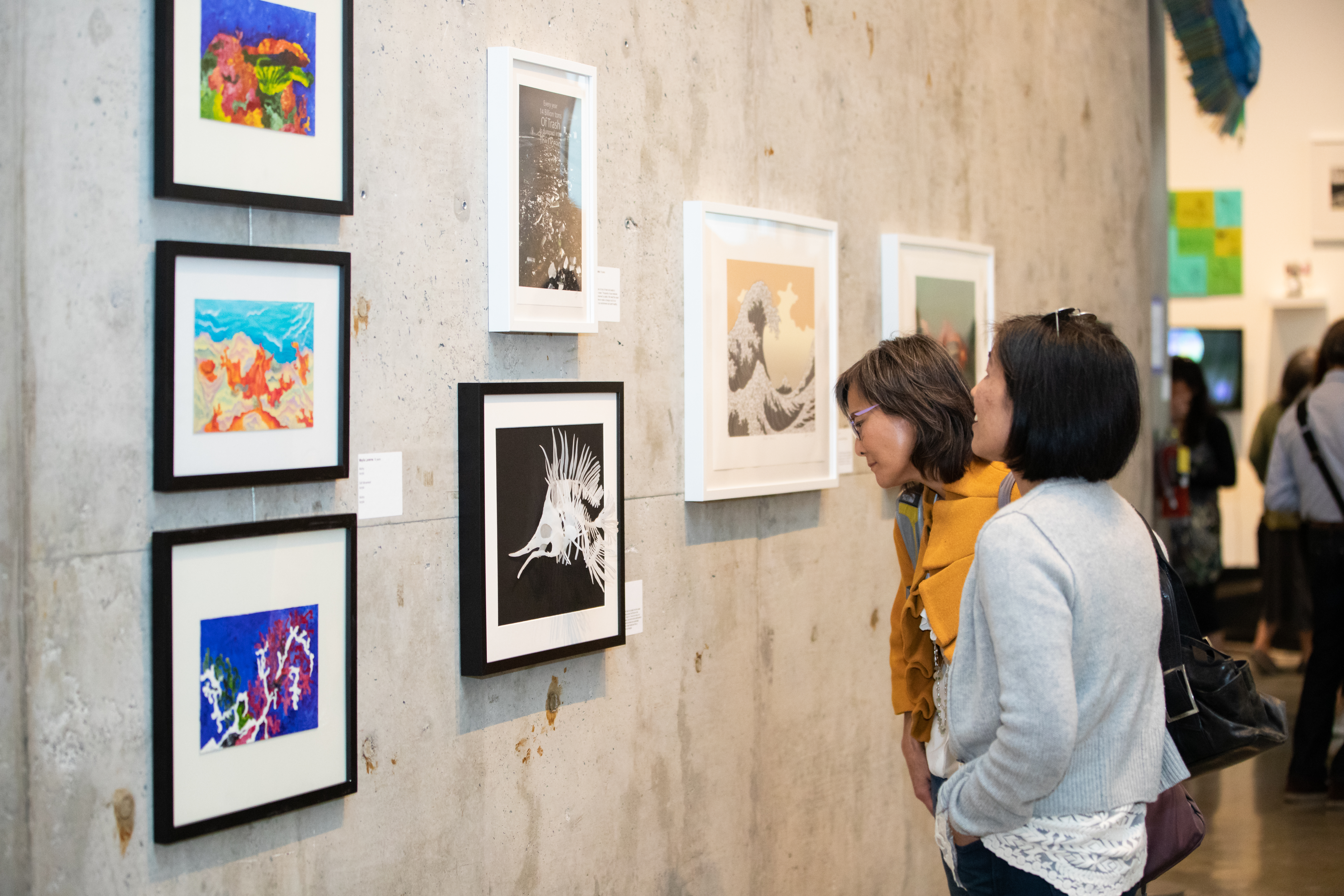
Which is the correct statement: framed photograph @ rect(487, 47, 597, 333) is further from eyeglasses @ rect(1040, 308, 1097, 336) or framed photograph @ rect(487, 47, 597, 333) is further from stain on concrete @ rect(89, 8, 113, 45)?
eyeglasses @ rect(1040, 308, 1097, 336)

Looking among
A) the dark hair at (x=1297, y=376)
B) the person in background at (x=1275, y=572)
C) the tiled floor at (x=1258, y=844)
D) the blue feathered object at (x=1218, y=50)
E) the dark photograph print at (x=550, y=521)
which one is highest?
the blue feathered object at (x=1218, y=50)

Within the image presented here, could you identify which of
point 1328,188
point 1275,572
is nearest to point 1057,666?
point 1275,572

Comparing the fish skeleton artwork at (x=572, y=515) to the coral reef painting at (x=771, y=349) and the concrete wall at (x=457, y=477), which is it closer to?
the concrete wall at (x=457, y=477)

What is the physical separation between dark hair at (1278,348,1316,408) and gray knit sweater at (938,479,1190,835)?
19.6 ft

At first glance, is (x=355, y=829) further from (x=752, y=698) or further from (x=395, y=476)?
(x=752, y=698)

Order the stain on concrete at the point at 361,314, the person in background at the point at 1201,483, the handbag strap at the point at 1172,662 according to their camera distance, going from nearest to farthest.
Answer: the handbag strap at the point at 1172,662
the stain on concrete at the point at 361,314
the person in background at the point at 1201,483

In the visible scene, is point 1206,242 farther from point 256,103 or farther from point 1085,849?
point 256,103

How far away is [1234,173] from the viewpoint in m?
9.52

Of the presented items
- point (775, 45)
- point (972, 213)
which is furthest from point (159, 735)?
point (972, 213)

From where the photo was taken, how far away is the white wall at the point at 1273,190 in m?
9.37

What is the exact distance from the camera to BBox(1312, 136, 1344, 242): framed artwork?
942 centimetres

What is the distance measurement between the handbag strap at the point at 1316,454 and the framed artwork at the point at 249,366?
5052mm

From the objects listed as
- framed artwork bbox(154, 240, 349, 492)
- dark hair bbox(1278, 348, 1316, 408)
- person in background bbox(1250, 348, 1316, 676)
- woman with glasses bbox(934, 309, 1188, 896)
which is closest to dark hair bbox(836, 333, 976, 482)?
woman with glasses bbox(934, 309, 1188, 896)

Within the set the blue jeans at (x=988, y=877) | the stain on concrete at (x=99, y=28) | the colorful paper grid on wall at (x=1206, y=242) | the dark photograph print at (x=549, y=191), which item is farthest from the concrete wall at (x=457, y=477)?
the colorful paper grid on wall at (x=1206, y=242)
